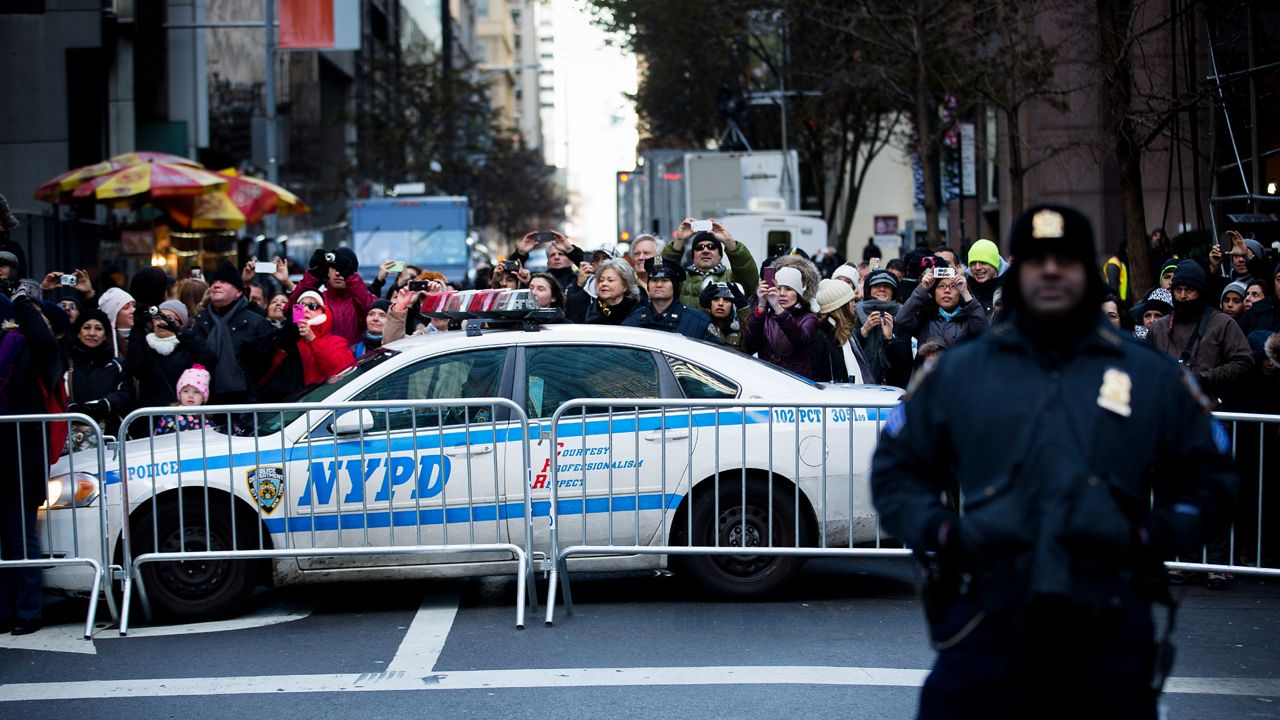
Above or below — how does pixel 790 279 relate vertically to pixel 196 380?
above

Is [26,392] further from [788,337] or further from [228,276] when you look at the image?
[788,337]

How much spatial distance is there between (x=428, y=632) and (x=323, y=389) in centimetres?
152

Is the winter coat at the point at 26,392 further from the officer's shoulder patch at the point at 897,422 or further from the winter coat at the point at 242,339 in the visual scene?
the officer's shoulder patch at the point at 897,422

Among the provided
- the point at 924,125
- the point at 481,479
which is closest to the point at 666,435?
the point at 481,479

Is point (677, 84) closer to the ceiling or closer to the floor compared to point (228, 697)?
closer to the ceiling

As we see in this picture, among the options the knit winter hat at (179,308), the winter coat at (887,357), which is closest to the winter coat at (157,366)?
the knit winter hat at (179,308)

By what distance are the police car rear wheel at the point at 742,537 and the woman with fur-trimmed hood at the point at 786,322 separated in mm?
2086

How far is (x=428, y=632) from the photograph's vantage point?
7816mm

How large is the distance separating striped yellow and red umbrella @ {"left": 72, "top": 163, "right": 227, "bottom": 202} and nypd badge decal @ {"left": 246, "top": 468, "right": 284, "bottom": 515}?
9722mm

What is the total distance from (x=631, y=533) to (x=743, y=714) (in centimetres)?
207

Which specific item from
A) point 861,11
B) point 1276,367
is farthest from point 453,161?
point 1276,367

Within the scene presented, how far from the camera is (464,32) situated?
10525 cm

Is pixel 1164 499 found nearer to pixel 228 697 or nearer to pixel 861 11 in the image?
pixel 228 697

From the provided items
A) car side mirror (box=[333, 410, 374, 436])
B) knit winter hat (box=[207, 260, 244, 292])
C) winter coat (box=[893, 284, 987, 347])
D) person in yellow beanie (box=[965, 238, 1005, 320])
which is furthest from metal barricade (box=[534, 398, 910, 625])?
knit winter hat (box=[207, 260, 244, 292])
